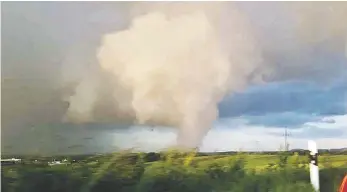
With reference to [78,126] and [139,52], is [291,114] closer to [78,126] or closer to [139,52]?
[139,52]

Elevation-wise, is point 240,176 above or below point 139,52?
below

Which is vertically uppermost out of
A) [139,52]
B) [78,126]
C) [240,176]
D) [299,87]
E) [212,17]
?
[212,17]

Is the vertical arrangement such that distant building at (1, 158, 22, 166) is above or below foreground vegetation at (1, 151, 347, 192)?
above

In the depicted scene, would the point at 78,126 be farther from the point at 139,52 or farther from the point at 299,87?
the point at 299,87

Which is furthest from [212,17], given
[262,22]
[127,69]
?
[127,69]

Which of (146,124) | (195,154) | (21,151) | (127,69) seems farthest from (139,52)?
(21,151)

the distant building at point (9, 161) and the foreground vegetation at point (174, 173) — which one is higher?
the distant building at point (9, 161)
